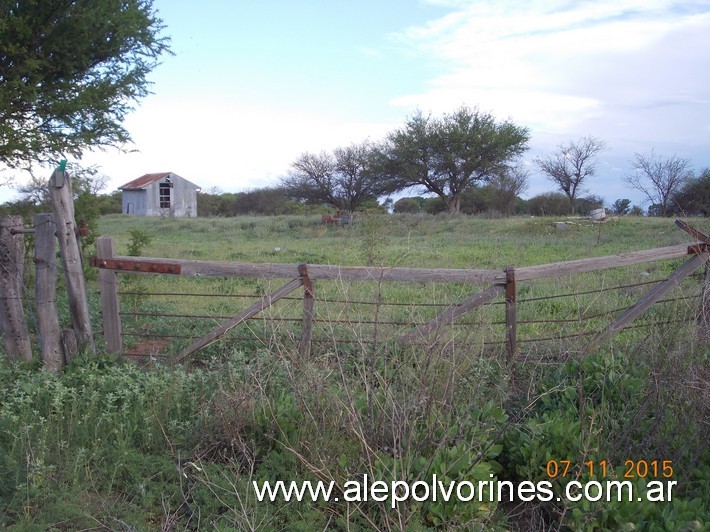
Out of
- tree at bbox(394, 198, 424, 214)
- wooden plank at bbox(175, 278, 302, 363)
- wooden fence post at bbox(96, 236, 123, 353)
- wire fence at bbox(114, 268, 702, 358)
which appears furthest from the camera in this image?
tree at bbox(394, 198, 424, 214)

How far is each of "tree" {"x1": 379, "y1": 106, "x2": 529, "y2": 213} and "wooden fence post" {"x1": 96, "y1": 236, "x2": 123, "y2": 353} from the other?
32.9 metres

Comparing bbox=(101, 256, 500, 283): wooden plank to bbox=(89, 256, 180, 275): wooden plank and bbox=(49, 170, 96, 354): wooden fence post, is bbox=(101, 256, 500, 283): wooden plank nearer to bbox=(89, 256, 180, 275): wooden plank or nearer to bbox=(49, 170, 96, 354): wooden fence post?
bbox=(89, 256, 180, 275): wooden plank

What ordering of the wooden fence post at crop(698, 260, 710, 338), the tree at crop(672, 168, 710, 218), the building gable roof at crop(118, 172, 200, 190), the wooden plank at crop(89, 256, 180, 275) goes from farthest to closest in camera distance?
the building gable roof at crop(118, 172, 200, 190)
the tree at crop(672, 168, 710, 218)
the wooden plank at crop(89, 256, 180, 275)
the wooden fence post at crop(698, 260, 710, 338)

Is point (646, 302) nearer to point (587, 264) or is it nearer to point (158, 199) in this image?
point (587, 264)

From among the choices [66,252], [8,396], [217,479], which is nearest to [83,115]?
[66,252]

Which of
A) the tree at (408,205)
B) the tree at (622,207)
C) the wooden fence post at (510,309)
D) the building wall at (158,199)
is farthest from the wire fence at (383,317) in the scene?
the building wall at (158,199)

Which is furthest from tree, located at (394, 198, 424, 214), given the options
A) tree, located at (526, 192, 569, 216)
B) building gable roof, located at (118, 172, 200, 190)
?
building gable roof, located at (118, 172, 200, 190)

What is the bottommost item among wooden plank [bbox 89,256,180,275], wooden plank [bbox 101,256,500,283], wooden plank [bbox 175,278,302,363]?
wooden plank [bbox 175,278,302,363]

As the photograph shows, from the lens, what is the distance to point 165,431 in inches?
181

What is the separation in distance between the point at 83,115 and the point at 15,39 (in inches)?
65.4

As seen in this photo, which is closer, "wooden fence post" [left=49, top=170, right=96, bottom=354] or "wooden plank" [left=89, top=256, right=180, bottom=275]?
"wooden fence post" [left=49, top=170, right=96, bottom=354]

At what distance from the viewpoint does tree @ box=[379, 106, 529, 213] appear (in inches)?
1527

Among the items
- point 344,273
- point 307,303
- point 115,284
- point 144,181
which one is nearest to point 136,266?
point 115,284

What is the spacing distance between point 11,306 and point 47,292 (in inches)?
18.6
